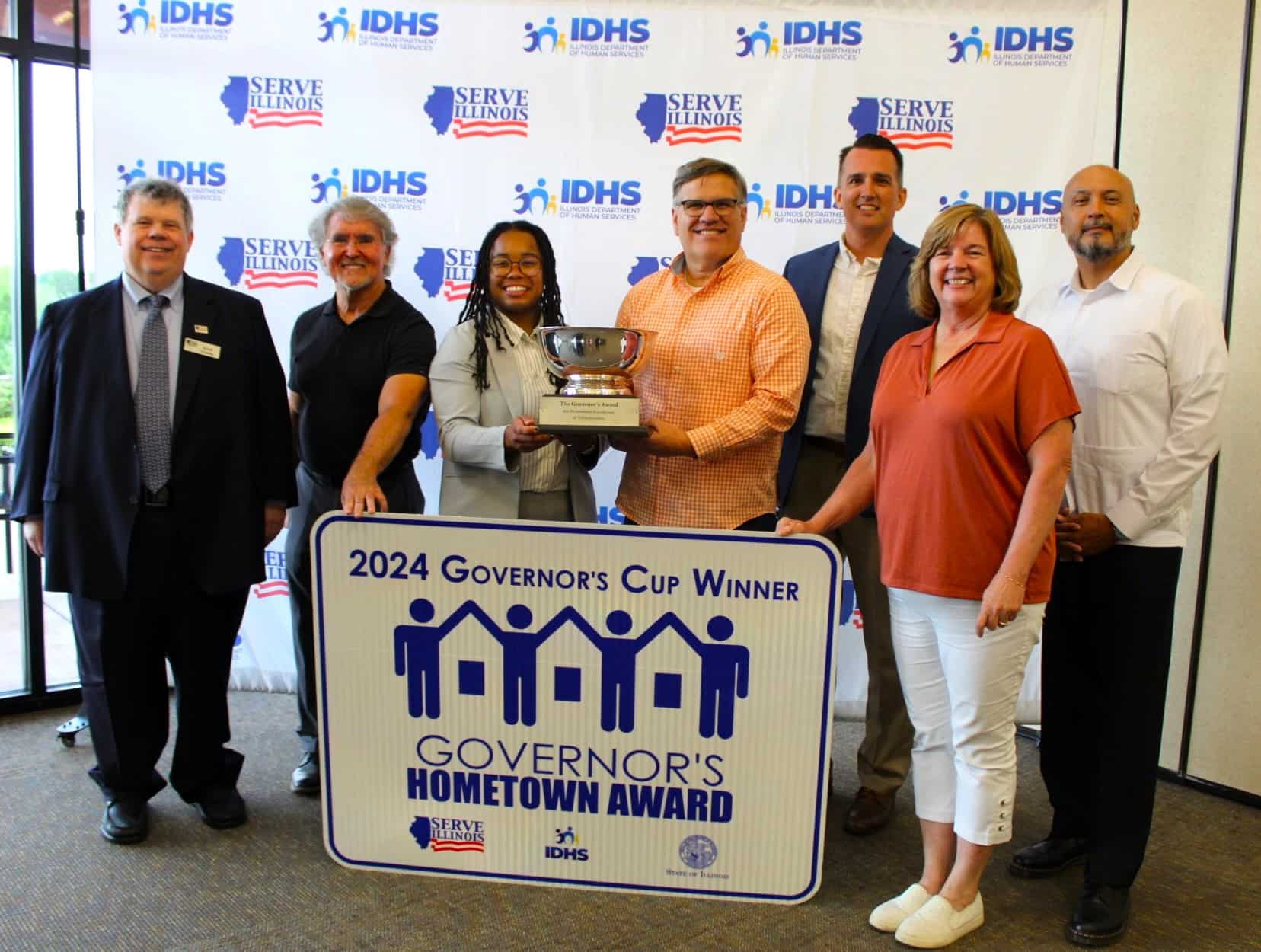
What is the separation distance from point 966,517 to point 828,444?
72 cm

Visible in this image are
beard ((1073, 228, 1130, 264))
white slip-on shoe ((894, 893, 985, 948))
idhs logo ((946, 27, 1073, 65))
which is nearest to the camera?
white slip-on shoe ((894, 893, 985, 948))

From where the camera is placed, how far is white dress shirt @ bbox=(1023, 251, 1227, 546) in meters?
2.13

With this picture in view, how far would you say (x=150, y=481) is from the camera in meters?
2.44

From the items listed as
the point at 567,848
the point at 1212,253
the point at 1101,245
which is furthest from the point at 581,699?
the point at 1212,253

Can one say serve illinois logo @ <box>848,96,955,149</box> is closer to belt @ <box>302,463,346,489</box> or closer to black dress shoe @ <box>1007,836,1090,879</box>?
belt @ <box>302,463,346,489</box>

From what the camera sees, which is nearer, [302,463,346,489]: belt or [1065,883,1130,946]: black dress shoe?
[1065,883,1130,946]: black dress shoe

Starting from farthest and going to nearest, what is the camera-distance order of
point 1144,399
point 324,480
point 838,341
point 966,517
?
1. point 324,480
2. point 838,341
3. point 1144,399
4. point 966,517

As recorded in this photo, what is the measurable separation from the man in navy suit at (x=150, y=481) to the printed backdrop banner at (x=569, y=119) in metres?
1.05

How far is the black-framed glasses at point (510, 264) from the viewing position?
2.40 m

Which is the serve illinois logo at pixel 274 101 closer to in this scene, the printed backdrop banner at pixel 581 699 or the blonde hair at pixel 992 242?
the printed backdrop banner at pixel 581 699

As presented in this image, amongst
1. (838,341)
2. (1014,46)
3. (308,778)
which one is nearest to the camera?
(838,341)

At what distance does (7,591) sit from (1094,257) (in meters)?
4.43

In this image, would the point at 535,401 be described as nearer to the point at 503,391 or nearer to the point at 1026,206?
the point at 503,391

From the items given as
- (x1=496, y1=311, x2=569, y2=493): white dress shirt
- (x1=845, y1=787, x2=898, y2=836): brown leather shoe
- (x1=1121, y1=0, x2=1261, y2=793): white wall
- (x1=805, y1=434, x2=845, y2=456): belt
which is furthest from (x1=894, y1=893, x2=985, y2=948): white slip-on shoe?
(x1=1121, y1=0, x2=1261, y2=793): white wall
